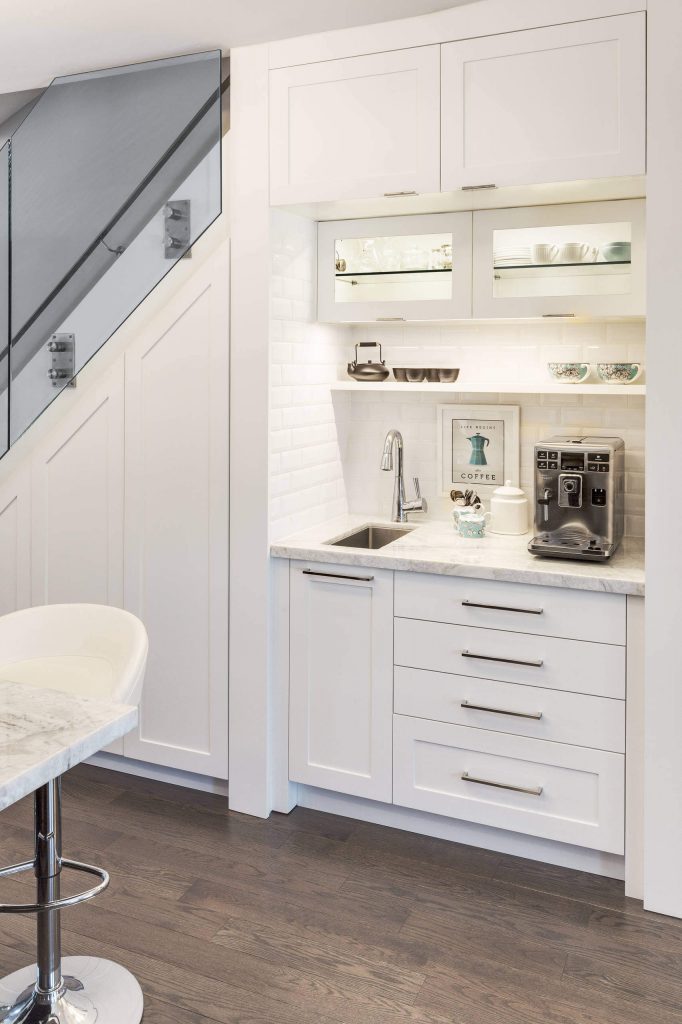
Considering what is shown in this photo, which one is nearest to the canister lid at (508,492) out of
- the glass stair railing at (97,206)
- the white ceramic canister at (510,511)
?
the white ceramic canister at (510,511)

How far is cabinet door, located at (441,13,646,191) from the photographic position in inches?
95.0

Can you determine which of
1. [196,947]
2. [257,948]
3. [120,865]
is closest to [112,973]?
[196,947]

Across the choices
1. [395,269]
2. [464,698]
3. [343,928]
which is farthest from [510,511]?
[343,928]

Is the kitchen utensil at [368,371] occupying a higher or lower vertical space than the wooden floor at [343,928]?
higher

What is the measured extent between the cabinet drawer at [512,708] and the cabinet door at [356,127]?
161 centimetres

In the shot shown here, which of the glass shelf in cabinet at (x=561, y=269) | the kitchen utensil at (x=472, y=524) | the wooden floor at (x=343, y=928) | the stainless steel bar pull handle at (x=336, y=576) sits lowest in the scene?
the wooden floor at (x=343, y=928)

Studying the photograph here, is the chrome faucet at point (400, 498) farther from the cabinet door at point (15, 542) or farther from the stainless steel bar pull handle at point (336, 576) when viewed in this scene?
the cabinet door at point (15, 542)

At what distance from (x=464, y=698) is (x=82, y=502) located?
1677 millimetres

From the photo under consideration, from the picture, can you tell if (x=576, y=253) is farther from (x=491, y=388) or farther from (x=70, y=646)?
(x=70, y=646)

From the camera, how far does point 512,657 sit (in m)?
2.72

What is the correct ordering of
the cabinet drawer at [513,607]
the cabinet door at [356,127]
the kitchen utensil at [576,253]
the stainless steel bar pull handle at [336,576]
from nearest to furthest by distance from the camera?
the cabinet drawer at [513,607] < the cabinet door at [356,127] < the kitchen utensil at [576,253] < the stainless steel bar pull handle at [336,576]

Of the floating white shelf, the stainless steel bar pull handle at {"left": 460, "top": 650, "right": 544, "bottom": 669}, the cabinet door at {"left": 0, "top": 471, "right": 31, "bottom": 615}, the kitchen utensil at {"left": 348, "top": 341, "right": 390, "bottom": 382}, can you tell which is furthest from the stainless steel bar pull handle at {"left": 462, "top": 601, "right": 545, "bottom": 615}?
the cabinet door at {"left": 0, "top": 471, "right": 31, "bottom": 615}

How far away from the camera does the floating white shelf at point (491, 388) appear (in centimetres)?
285

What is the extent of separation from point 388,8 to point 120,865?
2.83 meters
